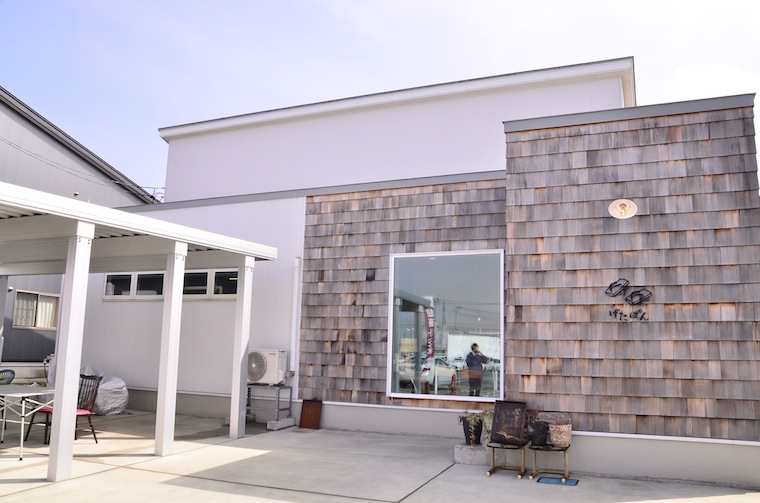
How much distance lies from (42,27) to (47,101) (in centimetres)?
871

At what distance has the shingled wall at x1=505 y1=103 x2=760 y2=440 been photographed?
5652 mm

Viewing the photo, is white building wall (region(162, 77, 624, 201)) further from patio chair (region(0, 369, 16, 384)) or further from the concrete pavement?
the concrete pavement

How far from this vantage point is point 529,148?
6629mm

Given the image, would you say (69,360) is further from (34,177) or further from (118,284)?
(34,177)

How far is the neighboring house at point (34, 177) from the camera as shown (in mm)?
13055

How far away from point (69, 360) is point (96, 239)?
2.35 m

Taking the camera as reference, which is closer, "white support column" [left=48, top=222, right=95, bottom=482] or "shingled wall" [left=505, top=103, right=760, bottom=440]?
"white support column" [left=48, top=222, right=95, bottom=482]

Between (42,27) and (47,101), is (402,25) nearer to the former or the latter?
(42,27)

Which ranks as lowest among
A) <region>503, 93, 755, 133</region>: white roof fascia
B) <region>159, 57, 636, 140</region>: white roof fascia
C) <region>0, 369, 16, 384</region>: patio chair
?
<region>0, 369, 16, 384</region>: patio chair

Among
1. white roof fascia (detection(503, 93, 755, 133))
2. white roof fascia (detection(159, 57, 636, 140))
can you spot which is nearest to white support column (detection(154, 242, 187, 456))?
white roof fascia (detection(503, 93, 755, 133))

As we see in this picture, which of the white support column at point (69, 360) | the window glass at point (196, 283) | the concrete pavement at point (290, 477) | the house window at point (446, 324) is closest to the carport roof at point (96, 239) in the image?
the white support column at point (69, 360)

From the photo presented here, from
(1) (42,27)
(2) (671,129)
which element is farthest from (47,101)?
(2) (671,129)

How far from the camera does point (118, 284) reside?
1088cm

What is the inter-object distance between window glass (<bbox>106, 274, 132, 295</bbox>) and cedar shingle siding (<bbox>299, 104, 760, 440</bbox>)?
7405mm
